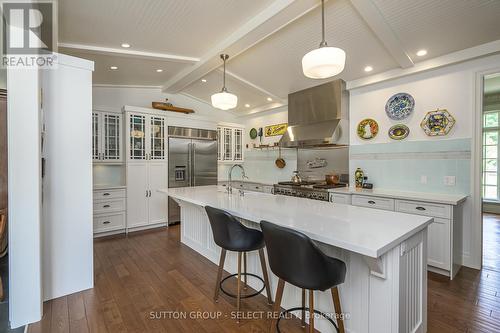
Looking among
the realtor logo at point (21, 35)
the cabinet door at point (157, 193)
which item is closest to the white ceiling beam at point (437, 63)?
the cabinet door at point (157, 193)

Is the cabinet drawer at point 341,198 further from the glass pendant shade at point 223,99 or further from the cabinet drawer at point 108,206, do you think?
the cabinet drawer at point 108,206

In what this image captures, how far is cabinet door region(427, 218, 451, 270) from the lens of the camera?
2650mm

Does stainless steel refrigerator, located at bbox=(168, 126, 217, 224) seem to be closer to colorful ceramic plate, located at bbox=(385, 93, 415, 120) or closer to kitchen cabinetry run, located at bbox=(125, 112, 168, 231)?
kitchen cabinetry run, located at bbox=(125, 112, 168, 231)

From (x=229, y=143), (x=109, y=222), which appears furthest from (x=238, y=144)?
(x=109, y=222)

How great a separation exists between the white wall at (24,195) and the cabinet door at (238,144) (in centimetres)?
438

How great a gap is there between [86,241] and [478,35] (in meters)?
4.54

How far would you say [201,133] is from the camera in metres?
5.15

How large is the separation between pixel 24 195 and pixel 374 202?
3639 millimetres

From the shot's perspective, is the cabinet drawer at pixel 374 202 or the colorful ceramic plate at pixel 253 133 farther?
the colorful ceramic plate at pixel 253 133

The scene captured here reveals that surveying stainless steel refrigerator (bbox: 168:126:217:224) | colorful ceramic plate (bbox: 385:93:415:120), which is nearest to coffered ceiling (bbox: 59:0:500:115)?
colorful ceramic plate (bbox: 385:93:415:120)

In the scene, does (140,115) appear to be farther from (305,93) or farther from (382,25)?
(382,25)

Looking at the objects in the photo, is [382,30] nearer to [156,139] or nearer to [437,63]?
[437,63]

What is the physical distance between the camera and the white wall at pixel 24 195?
1.79m

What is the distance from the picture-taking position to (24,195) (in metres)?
1.83
